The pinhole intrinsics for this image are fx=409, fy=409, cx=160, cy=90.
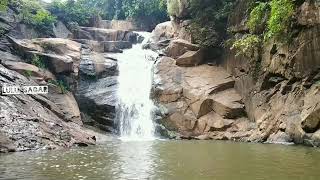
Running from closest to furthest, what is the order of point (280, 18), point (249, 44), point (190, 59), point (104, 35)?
point (280, 18), point (249, 44), point (190, 59), point (104, 35)

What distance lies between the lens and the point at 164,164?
39.2 ft

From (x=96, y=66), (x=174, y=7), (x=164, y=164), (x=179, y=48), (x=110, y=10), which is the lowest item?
(x=164, y=164)

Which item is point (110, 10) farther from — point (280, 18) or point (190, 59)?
point (280, 18)

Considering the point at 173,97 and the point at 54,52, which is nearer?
the point at 173,97

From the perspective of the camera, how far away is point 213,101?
23.5m

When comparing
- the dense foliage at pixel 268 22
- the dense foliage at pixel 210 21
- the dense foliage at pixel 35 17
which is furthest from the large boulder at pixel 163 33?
the dense foliage at pixel 268 22

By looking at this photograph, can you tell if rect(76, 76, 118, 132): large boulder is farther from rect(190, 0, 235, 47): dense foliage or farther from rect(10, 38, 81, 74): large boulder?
rect(190, 0, 235, 47): dense foliage

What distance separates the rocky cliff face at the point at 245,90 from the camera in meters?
18.8

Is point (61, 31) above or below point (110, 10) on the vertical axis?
below

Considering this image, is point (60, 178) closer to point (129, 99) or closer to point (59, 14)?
point (129, 99)

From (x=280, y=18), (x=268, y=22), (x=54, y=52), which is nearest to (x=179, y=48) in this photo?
(x=54, y=52)

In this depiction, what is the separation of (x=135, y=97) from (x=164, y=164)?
1432 cm

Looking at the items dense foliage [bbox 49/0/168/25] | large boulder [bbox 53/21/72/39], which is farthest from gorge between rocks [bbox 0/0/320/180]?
dense foliage [bbox 49/0/168/25]

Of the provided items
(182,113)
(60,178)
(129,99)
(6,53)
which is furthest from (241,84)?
(60,178)
